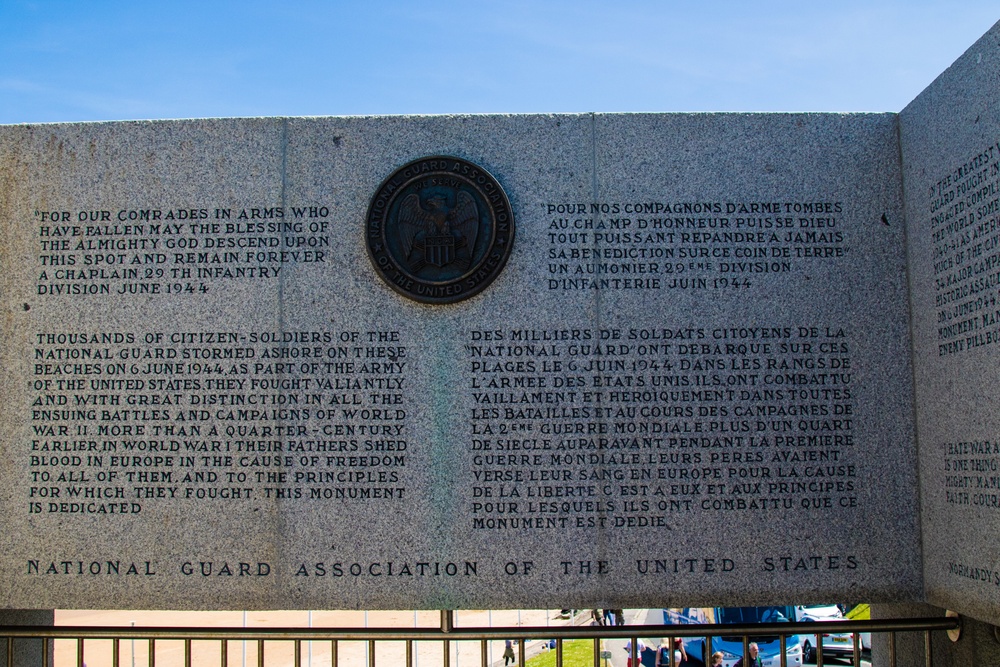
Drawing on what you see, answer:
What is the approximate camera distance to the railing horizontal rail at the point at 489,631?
5.38 m

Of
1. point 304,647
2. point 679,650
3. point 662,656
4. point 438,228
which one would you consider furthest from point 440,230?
point 304,647

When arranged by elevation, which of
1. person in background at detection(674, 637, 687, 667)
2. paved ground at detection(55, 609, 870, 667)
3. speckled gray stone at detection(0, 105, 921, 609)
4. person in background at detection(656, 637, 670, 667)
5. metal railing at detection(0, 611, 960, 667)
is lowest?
paved ground at detection(55, 609, 870, 667)

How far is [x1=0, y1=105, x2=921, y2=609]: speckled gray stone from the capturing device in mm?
5547

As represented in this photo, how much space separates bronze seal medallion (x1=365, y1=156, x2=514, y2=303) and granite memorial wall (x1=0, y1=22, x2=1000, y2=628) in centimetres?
2

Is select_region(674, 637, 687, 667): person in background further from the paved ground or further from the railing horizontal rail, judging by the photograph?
the paved ground

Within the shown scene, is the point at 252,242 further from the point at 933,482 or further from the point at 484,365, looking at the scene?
the point at 933,482

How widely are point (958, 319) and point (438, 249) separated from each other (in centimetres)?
323

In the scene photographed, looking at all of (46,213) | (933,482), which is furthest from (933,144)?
(46,213)

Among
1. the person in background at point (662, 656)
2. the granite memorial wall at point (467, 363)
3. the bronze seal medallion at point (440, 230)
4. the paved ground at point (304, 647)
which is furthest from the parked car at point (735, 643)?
the bronze seal medallion at point (440, 230)

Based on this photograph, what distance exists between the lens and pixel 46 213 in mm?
5875

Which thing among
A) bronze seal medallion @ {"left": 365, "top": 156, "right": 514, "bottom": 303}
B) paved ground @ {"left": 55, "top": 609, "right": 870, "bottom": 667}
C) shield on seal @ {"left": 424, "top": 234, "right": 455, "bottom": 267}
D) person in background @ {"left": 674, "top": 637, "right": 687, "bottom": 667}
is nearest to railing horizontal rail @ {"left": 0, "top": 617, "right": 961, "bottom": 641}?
person in background @ {"left": 674, "top": 637, "right": 687, "bottom": 667}

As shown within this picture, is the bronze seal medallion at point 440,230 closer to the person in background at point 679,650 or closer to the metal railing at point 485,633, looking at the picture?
the metal railing at point 485,633

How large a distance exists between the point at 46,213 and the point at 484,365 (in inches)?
126

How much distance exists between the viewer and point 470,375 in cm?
564
